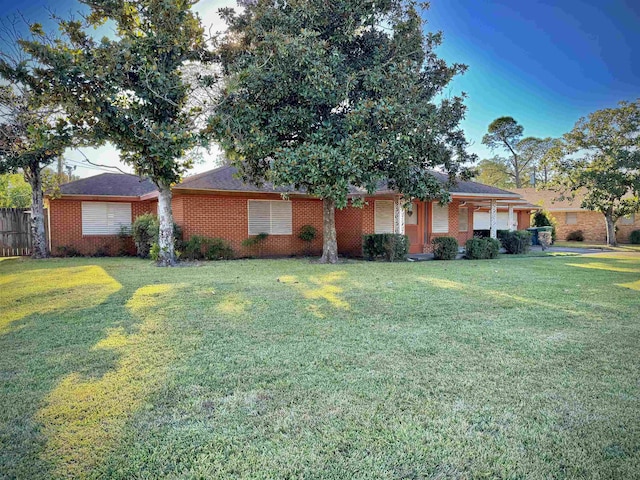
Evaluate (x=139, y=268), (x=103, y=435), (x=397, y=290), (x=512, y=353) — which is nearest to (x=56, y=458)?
(x=103, y=435)

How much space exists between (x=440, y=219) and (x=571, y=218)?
19.2 m

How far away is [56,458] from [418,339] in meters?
3.63

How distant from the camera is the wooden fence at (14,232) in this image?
1723cm

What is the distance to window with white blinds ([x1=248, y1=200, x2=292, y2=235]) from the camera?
15.9 metres

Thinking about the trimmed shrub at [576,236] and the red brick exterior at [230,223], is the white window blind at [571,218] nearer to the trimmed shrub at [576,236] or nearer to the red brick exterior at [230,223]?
the trimmed shrub at [576,236]

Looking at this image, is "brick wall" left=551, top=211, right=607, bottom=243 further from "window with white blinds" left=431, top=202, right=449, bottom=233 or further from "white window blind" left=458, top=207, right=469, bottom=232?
"window with white blinds" left=431, top=202, right=449, bottom=233

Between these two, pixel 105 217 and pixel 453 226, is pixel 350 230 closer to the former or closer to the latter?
pixel 453 226

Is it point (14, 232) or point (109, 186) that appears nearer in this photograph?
point (14, 232)

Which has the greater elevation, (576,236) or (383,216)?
(383,216)

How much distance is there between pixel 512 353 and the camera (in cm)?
430

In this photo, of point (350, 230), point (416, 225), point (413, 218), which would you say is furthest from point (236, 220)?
point (416, 225)

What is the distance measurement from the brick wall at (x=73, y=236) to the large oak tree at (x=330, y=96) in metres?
8.87

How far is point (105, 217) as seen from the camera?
56.5 ft

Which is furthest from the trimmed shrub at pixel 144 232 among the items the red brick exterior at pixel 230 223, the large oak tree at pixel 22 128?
the large oak tree at pixel 22 128
